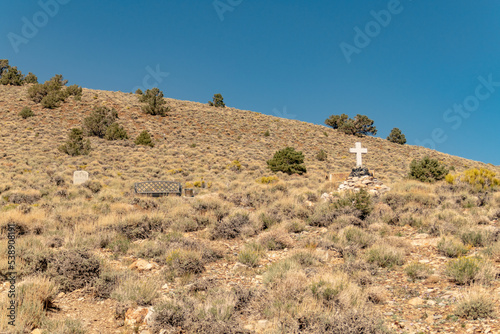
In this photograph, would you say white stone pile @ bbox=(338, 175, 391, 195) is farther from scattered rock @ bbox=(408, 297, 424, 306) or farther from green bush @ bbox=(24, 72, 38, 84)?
green bush @ bbox=(24, 72, 38, 84)

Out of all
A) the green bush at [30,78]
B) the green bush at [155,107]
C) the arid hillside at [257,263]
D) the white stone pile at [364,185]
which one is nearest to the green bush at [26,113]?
the green bush at [155,107]

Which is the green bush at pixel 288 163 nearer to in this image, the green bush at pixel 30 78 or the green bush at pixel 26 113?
the green bush at pixel 26 113

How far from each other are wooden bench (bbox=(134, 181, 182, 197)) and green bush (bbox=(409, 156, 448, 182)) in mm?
13322

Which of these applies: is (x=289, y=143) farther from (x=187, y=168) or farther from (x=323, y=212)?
(x=323, y=212)

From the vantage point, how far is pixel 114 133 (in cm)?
3562

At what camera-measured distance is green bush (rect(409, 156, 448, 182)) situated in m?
16.5

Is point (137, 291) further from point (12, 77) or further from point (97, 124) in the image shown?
point (12, 77)

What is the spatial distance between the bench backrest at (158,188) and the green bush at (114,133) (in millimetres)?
21431

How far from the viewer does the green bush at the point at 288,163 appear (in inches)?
1051

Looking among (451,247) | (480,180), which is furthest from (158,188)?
(480,180)

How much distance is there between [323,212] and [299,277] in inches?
228

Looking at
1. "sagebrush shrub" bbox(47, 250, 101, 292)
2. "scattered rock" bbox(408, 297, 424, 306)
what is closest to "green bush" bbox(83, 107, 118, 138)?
"sagebrush shrub" bbox(47, 250, 101, 292)

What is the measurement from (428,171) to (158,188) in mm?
14964

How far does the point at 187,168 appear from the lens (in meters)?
26.5
